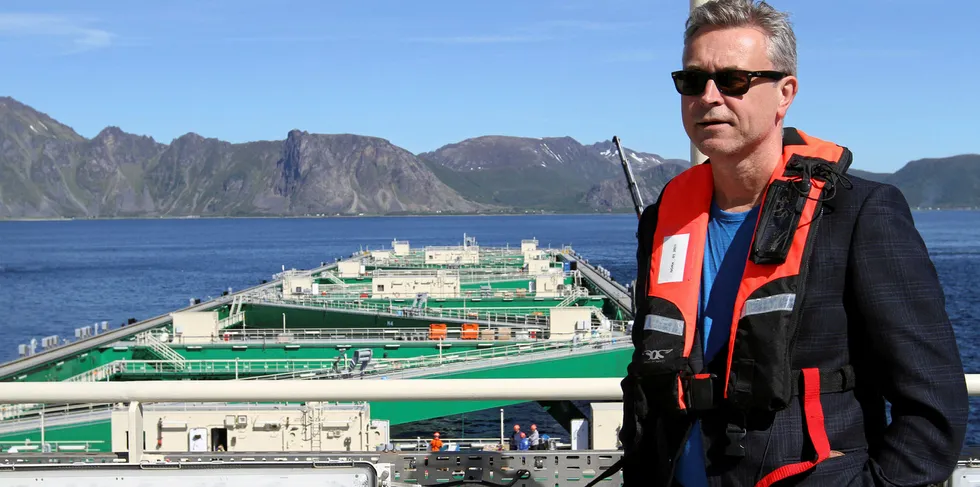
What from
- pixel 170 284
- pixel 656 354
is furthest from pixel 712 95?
pixel 170 284

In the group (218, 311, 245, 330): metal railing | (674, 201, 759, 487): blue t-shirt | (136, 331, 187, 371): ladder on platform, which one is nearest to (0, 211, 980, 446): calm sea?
(136, 331, 187, 371): ladder on platform

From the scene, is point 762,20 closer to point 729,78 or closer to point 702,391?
point 729,78

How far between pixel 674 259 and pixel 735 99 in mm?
478

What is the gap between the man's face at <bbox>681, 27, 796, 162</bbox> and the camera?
2.67 meters

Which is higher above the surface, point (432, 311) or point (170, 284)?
point (432, 311)

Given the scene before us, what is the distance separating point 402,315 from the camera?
4516 cm

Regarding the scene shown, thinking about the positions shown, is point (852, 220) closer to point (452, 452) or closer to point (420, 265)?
point (452, 452)

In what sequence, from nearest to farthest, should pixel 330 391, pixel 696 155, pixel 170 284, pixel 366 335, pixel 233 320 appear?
pixel 330 391 → pixel 696 155 → pixel 366 335 → pixel 233 320 → pixel 170 284

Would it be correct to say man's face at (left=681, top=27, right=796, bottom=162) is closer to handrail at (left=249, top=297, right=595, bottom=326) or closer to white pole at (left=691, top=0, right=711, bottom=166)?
white pole at (left=691, top=0, right=711, bottom=166)

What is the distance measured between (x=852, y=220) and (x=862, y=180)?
128 mm

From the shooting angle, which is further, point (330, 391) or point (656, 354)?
point (330, 391)

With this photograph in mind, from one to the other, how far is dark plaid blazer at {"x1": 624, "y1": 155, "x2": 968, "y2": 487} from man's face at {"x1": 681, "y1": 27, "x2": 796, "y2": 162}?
0.28m

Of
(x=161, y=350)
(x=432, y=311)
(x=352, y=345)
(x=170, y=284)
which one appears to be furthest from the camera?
(x=170, y=284)

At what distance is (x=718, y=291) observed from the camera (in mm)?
2781
